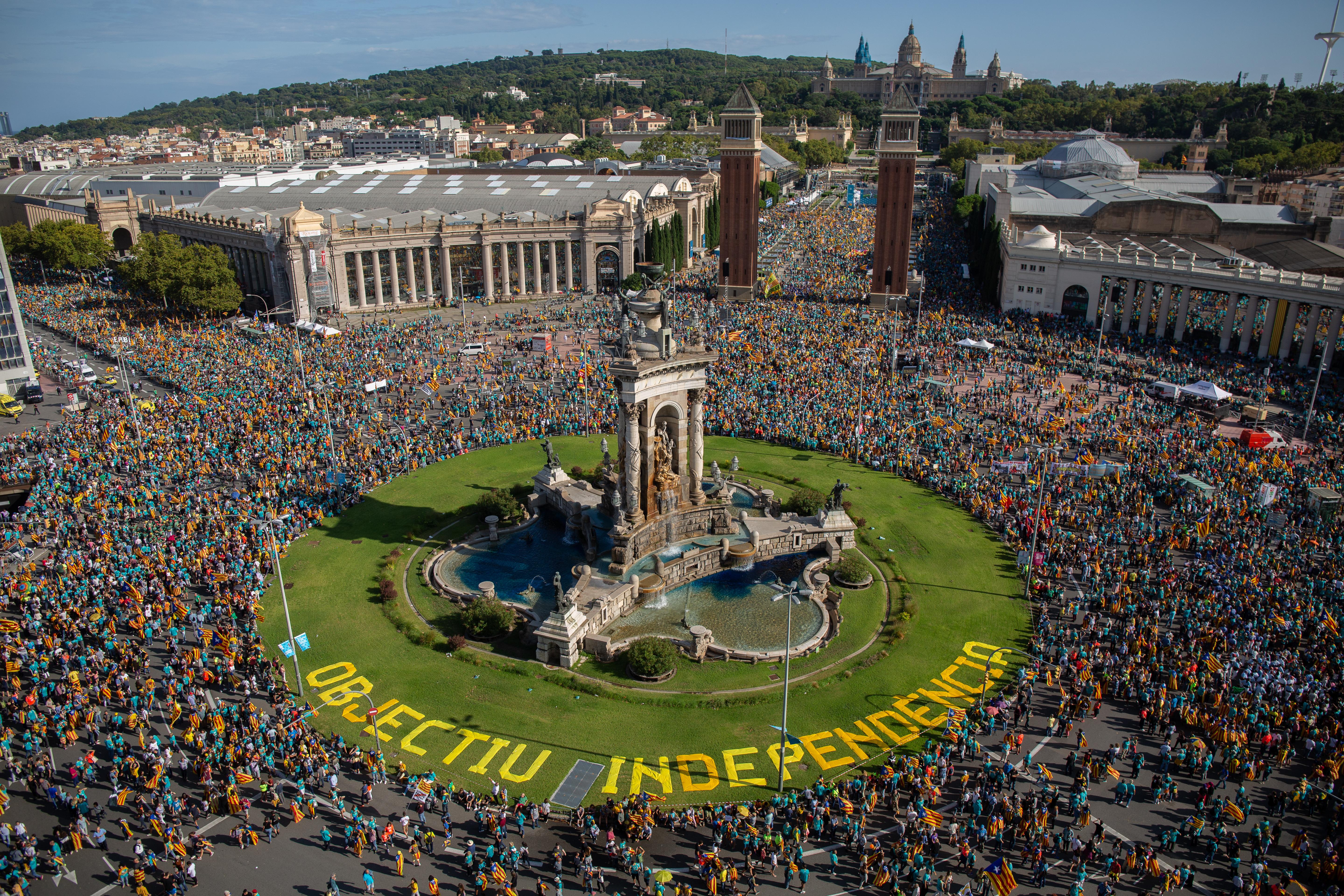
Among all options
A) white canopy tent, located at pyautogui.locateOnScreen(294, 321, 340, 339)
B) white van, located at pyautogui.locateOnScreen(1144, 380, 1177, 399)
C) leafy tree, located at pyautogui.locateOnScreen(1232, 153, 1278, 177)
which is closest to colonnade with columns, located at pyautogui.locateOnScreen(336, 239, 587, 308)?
white canopy tent, located at pyautogui.locateOnScreen(294, 321, 340, 339)

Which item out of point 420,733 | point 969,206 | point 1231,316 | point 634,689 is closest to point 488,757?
point 420,733

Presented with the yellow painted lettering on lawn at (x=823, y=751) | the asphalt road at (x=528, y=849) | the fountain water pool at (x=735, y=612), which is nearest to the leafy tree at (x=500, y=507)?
the fountain water pool at (x=735, y=612)

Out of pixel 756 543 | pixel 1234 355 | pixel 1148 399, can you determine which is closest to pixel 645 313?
pixel 756 543

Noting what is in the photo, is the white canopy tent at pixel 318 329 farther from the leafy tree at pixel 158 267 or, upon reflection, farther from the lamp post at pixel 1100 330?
the lamp post at pixel 1100 330

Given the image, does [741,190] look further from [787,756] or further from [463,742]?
[463,742]

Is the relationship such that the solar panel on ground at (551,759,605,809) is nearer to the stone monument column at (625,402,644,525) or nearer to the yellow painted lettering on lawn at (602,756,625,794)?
the yellow painted lettering on lawn at (602,756,625,794)
